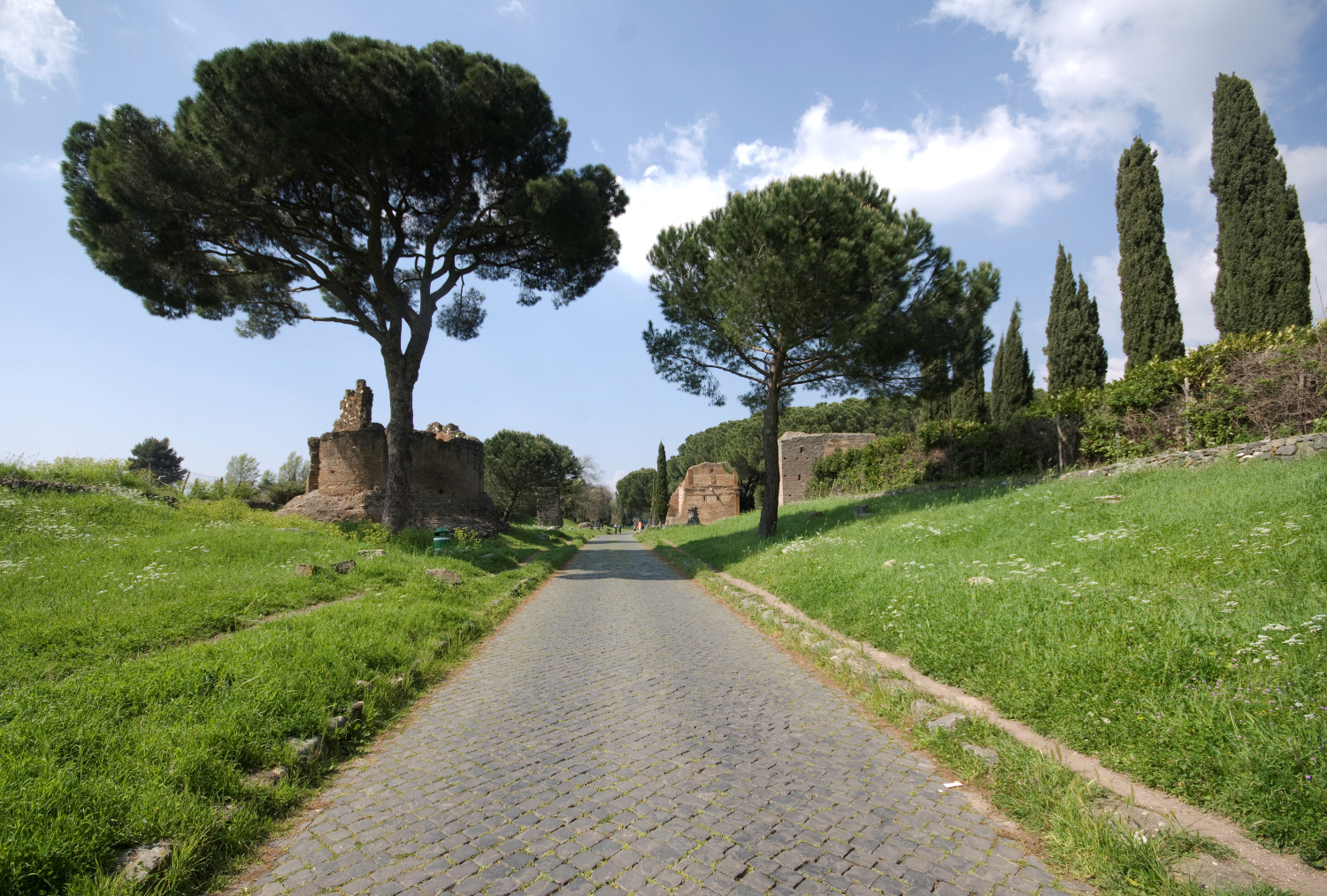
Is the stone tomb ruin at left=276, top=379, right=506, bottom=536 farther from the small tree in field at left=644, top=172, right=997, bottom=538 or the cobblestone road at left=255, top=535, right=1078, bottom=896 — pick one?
the cobblestone road at left=255, top=535, right=1078, bottom=896

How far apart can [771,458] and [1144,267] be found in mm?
11753

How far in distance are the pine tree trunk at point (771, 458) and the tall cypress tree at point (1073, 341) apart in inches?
424

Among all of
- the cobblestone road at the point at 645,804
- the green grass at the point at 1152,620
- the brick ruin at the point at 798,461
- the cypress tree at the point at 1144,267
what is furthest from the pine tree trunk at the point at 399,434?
the cypress tree at the point at 1144,267

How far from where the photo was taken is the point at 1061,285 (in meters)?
21.2

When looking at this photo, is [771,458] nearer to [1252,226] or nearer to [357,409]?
[1252,226]

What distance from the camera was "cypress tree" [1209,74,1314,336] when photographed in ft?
44.7

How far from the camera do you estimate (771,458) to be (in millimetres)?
15859

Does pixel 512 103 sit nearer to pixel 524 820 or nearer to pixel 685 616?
pixel 685 616

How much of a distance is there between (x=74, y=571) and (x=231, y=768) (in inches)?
230

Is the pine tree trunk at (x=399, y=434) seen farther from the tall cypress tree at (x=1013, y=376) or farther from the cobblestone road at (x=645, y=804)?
the tall cypress tree at (x=1013, y=376)

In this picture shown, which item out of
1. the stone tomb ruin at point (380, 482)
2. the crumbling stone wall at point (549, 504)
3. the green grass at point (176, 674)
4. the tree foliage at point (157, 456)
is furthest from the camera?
the tree foliage at point (157, 456)

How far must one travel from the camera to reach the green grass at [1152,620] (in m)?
2.67

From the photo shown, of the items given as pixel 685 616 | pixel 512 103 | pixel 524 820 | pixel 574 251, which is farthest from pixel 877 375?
pixel 524 820

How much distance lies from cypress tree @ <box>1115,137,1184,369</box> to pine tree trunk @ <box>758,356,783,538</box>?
10052 mm
